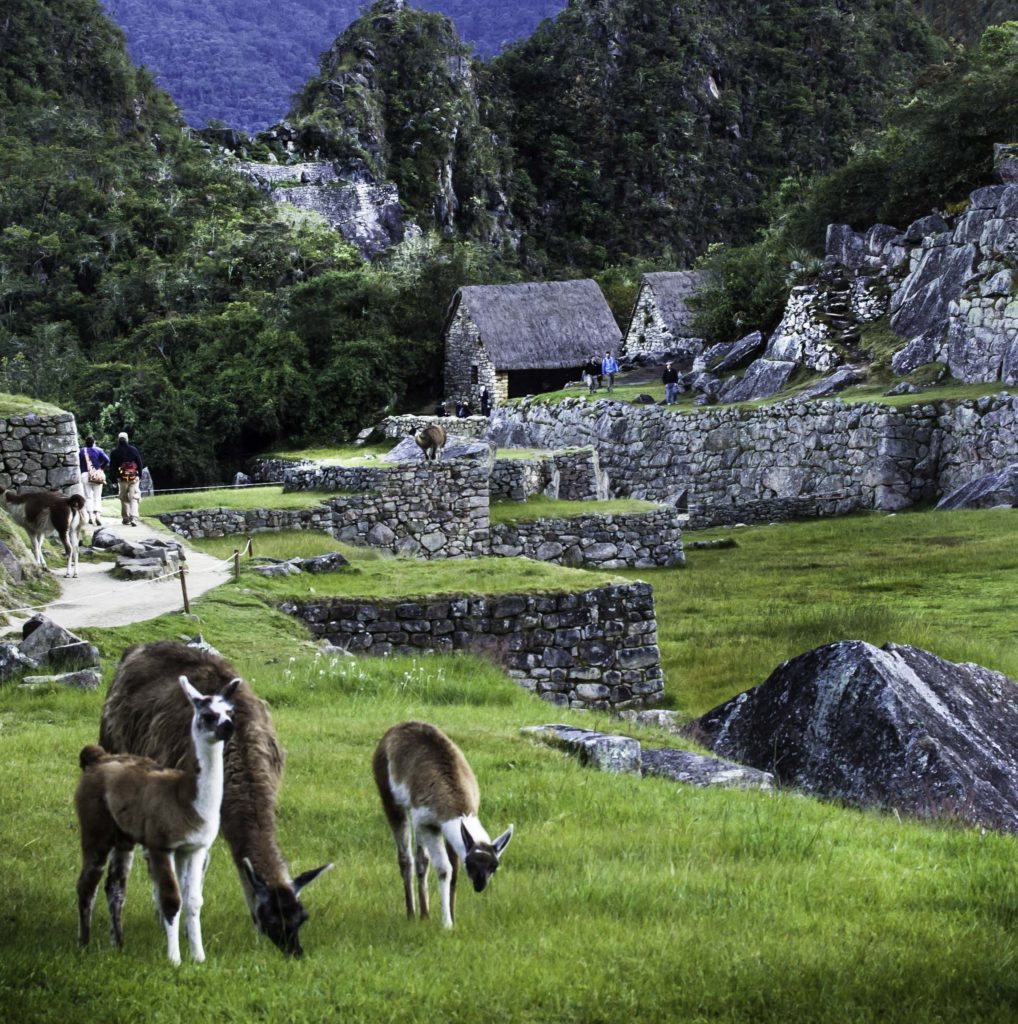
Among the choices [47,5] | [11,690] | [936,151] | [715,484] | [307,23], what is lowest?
[715,484]

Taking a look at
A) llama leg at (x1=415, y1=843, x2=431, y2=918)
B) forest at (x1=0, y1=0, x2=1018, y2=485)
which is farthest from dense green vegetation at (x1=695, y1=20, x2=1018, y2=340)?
llama leg at (x1=415, y1=843, x2=431, y2=918)

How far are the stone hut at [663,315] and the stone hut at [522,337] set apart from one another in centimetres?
89

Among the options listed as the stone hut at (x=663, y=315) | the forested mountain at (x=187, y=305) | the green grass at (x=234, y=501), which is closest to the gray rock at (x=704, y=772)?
the green grass at (x=234, y=501)

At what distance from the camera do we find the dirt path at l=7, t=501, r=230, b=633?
13.4 m

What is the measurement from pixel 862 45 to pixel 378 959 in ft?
395

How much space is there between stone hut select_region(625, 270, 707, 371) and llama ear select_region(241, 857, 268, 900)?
45796 millimetres

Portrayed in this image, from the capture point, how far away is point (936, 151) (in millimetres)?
43969

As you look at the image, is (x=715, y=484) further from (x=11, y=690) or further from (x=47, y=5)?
(x=47, y=5)

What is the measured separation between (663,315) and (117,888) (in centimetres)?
4791

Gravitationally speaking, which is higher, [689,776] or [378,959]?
[378,959]

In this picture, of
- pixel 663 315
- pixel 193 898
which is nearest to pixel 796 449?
pixel 663 315

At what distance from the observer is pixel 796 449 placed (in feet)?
118

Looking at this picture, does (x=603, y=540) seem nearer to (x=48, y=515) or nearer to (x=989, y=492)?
(x=989, y=492)

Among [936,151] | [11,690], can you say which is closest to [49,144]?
[936,151]
